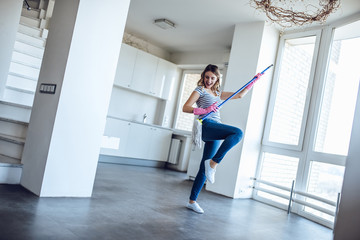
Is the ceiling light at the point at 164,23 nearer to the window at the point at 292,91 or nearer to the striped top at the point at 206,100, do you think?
the window at the point at 292,91

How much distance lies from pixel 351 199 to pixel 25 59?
4724 millimetres

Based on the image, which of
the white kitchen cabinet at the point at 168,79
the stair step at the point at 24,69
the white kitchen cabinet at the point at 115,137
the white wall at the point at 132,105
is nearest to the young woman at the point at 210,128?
the stair step at the point at 24,69

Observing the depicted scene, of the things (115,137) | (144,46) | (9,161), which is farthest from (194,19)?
(9,161)

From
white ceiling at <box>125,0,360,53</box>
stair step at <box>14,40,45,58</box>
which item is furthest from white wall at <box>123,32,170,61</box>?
stair step at <box>14,40,45,58</box>

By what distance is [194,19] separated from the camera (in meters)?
5.43

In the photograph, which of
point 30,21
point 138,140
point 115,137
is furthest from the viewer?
point 138,140

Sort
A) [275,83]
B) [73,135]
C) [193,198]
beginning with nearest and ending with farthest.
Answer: [73,135]
[193,198]
[275,83]

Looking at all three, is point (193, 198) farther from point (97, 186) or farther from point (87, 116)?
point (87, 116)

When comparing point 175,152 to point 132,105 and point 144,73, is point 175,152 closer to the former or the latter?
point 132,105

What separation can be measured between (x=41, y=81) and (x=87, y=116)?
0.60 meters

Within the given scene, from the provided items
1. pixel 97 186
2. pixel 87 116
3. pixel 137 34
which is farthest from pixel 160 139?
pixel 87 116

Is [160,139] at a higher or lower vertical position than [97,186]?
higher

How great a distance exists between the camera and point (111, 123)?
6.05 m

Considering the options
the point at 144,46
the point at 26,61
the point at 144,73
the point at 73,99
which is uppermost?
the point at 144,46
